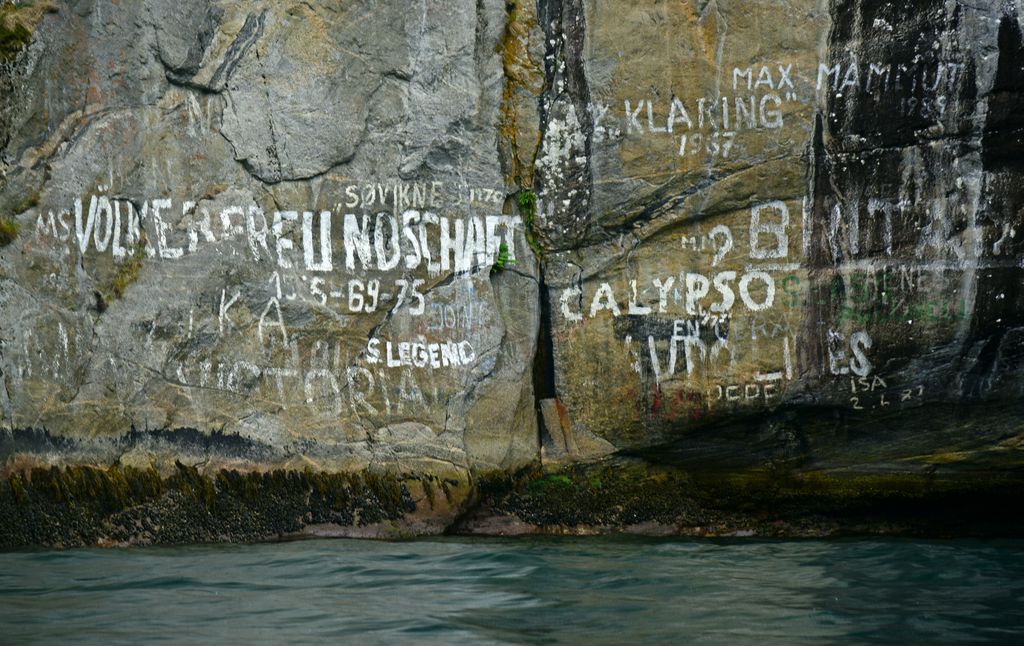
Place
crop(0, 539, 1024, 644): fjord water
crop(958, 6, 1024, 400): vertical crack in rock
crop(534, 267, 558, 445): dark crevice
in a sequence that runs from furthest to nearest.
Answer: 1. crop(534, 267, 558, 445): dark crevice
2. crop(958, 6, 1024, 400): vertical crack in rock
3. crop(0, 539, 1024, 644): fjord water

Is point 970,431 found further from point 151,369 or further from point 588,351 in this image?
point 151,369

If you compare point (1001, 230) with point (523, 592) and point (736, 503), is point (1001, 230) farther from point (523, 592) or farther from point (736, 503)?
point (523, 592)

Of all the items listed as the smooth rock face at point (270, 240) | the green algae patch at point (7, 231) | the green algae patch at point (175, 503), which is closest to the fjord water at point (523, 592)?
the green algae patch at point (175, 503)

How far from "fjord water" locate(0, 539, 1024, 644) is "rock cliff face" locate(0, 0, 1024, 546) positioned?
254mm

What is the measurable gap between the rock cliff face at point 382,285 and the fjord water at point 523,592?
0.25 meters

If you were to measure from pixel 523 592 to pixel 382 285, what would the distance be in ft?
4.89

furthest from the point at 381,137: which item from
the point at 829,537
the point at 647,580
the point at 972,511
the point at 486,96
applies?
the point at 972,511

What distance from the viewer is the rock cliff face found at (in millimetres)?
4637

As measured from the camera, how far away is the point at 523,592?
4.03 meters

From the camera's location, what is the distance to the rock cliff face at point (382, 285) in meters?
4.64

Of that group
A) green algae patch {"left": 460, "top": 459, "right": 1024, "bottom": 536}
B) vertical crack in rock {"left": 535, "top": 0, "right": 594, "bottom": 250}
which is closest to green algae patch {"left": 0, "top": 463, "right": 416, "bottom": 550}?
green algae patch {"left": 460, "top": 459, "right": 1024, "bottom": 536}

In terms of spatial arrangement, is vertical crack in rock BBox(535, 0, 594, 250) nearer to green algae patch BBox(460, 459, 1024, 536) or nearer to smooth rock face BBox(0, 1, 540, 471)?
smooth rock face BBox(0, 1, 540, 471)

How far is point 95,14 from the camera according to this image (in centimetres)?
470

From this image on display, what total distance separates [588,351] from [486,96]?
3.92 feet
